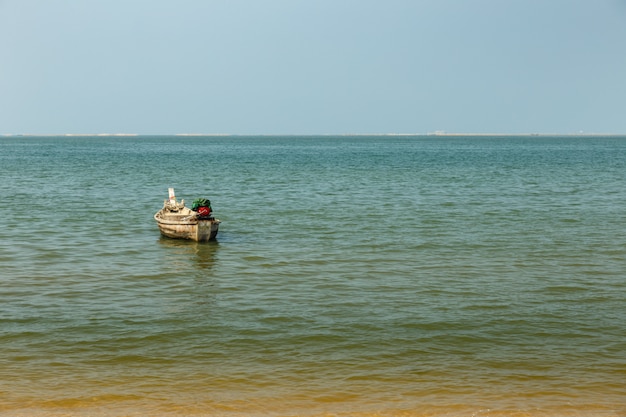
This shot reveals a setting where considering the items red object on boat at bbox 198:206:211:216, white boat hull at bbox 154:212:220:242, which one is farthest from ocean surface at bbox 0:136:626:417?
red object on boat at bbox 198:206:211:216

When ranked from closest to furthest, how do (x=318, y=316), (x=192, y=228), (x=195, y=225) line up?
(x=318, y=316) → (x=195, y=225) → (x=192, y=228)

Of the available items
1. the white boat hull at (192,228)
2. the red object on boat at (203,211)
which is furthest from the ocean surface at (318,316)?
the red object on boat at (203,211)

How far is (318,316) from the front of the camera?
18875 mm

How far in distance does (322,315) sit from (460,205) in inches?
1078

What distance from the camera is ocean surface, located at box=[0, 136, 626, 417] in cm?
1346

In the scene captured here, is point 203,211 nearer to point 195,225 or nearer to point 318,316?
point 195,225

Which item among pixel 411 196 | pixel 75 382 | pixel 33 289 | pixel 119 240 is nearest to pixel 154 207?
pixel 119 240

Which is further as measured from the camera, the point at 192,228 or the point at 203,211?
the point at 203,211

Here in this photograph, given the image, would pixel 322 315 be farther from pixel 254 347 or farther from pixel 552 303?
pixel 552 303

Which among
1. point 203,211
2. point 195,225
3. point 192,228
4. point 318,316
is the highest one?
point 203,211

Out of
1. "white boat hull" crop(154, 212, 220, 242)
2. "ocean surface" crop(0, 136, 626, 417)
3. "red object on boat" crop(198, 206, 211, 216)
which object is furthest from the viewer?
"red object on boat" crop(198, 206, 211, 216)

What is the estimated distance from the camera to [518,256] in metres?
27.2

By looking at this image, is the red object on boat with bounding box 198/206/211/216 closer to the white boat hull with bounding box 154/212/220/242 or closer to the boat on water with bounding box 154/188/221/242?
the boat on water with bounding box 154/188/221/242

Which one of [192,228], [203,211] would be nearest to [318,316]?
[192,228]
